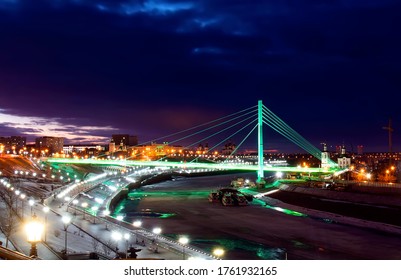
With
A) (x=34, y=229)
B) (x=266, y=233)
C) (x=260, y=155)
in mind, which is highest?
(x=260, y=155)

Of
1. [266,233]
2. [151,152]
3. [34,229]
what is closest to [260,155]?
[266,233]

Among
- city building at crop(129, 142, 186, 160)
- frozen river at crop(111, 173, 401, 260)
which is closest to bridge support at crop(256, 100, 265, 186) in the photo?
frozen river at crop(111, 173, 401, 260)

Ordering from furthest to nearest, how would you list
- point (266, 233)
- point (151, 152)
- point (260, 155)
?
point (151, 152) < point (260, 155) < point (266, 233)

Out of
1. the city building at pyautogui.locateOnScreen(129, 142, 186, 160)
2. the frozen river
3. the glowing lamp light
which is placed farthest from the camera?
the city building at pyautogui.locateOnScreen(129, 142, 186, 160)

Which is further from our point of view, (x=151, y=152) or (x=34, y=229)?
(x=151, y=152)

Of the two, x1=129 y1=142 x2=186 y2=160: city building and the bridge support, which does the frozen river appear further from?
x1=129 y1=142 x2=186 y2=160: city building

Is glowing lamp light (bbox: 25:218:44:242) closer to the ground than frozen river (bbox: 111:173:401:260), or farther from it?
farther from it

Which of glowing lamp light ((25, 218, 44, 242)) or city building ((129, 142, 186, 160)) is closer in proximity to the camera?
glowing lamp light ((25, 218, 44, 242))

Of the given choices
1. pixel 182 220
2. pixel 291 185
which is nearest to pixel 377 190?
pixel 291 185

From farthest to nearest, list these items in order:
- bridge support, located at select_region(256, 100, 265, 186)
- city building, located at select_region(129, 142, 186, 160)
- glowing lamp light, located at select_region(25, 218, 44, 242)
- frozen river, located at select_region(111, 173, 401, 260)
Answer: city building, located at select_region(129, 142, 186, 160) → bridge support, located at select_region(256, 100, 265, 186) → frozen river, located at select_region(111, 173, 401, 260) → glowing lamp light, located at select_region(25, 218, 44, 242)

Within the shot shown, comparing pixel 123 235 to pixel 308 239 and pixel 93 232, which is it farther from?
pixel 308 239

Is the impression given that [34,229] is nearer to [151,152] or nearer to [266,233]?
[266,233]

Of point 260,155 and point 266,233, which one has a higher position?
point 260,155
